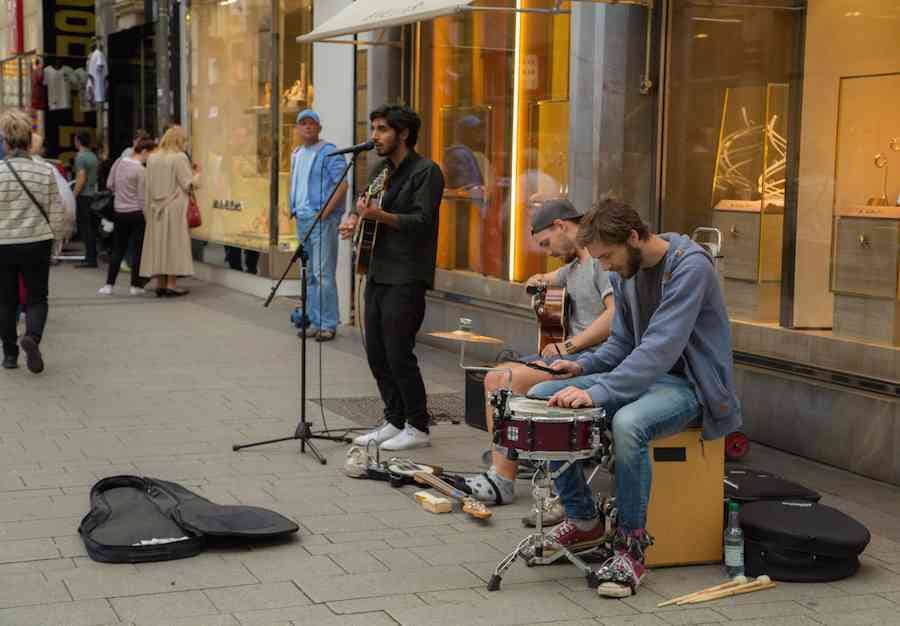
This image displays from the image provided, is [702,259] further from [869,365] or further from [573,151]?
[573,151]

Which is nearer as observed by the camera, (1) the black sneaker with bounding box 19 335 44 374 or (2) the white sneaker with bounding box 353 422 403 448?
(2) the white sneaker with bounding box 353 422 403 448

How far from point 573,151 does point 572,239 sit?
3.05 meters

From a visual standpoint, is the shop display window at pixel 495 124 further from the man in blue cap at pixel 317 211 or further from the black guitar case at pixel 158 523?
the black guitar case at pixel 158 523

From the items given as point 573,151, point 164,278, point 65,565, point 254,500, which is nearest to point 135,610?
point 65,565

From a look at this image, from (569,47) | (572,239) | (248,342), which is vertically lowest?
(248,342)

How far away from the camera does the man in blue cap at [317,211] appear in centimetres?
1173

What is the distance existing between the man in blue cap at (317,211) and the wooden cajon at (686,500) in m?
6.55

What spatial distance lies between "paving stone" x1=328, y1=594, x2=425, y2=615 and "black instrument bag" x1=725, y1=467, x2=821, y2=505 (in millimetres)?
1449

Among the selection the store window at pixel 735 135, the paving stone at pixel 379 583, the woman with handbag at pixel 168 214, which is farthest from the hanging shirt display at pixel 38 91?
the paving stone at pixel 379 583

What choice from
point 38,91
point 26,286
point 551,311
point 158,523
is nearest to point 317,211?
point 26,286

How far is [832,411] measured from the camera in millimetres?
7223

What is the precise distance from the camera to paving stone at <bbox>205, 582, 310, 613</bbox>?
16.0 feet

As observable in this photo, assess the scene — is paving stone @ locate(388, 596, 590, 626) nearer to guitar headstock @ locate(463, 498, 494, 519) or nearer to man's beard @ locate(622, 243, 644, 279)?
guitar headstock @ locate(463, 498, 494, 519)

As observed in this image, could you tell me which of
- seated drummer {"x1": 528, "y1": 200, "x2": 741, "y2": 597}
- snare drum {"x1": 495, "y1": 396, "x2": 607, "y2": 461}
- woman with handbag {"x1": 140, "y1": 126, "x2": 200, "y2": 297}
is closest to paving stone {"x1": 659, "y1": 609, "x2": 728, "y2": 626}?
seated drummer {"x1": 528, "y1": 200, "x2": 741, "y2": 597}
